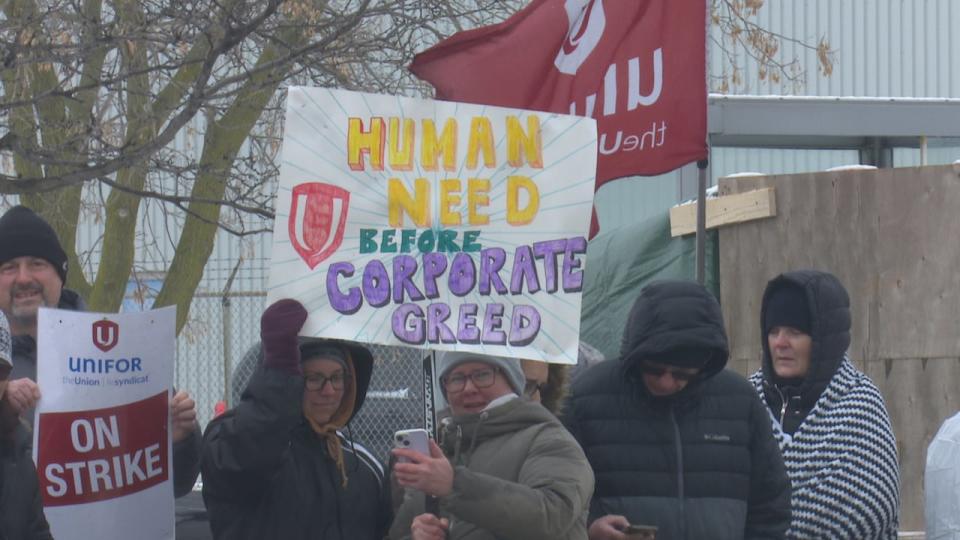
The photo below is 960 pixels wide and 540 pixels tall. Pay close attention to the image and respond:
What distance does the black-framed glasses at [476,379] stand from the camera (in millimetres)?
4227

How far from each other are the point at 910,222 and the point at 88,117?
3.71 m

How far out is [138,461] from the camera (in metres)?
4.37

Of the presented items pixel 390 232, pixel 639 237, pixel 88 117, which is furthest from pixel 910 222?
pixel 88 117

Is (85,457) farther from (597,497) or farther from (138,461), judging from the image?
(597,497)

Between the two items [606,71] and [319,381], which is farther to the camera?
[606,71]

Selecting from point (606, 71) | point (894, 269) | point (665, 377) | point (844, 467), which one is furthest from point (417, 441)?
point (894, 269)

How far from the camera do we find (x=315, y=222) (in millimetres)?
4254

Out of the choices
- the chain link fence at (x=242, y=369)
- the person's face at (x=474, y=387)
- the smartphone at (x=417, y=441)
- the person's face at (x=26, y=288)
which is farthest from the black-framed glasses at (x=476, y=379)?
the chain link fence at (x=242, y=369)

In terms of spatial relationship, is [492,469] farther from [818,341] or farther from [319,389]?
[818,341]

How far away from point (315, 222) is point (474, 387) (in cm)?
63

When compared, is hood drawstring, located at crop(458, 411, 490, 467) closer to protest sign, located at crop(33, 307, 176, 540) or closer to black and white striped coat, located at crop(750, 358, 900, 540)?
protest sign, located at crop(33, 307, 176, 540)

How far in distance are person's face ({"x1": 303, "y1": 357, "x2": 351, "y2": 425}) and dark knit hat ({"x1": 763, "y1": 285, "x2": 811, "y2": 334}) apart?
148 centimetres

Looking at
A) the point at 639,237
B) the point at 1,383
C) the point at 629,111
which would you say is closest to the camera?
the point at 1,383

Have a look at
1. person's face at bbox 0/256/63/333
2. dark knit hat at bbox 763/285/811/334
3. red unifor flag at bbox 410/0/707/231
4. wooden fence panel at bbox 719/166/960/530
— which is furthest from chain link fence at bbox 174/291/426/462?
person's face at bbox 0/256/63/333
